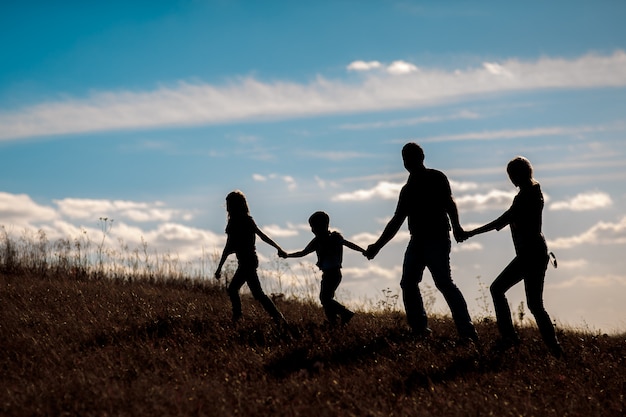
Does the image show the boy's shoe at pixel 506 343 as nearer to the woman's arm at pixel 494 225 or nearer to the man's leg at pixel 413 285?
the man's leg at pixel 413 285

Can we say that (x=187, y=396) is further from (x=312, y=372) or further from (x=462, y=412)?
(x=462, y=412)

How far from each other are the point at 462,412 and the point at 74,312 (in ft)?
24.4

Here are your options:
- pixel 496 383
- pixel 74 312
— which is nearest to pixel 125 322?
pixel 74 312

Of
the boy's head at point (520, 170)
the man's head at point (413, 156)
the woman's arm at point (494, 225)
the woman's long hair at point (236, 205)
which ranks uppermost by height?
the man's head at point (413, 156)

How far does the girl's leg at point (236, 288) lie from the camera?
1091 cm

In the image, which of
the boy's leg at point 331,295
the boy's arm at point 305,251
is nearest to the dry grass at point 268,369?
the boy's leg at point 331,295

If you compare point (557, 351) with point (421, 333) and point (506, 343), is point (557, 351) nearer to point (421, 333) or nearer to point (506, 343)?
point (506, 343)

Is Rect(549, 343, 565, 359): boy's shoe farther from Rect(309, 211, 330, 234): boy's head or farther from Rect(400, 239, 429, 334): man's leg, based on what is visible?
Rect(309, 211, 330, 234): boy's head

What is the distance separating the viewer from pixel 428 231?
934 cm

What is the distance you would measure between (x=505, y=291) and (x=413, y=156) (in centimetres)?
214

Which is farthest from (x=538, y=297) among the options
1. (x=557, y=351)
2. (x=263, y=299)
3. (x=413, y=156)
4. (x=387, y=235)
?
(x=263, y=299)

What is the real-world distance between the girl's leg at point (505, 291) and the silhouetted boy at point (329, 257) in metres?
2.28

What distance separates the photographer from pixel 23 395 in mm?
7012

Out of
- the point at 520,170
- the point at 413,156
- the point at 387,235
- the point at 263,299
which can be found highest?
the point at 413,156
